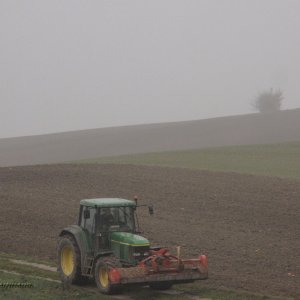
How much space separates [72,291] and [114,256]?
121 cm

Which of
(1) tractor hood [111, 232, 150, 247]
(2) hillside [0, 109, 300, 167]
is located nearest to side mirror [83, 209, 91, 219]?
(1) tractor hood [111, 232, 150, 247]

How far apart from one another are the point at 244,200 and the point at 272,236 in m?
6.09

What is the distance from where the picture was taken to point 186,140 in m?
60.5

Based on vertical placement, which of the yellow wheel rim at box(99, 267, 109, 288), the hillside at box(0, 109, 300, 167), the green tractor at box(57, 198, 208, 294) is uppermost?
the hillside at box(0, 109, 300, 167)

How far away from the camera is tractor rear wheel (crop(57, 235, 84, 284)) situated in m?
14.9

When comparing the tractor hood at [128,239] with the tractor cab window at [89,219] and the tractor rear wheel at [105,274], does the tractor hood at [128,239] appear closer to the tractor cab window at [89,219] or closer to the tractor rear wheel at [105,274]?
the tractor rear wheel at [105,274]

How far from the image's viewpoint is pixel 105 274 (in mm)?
14008

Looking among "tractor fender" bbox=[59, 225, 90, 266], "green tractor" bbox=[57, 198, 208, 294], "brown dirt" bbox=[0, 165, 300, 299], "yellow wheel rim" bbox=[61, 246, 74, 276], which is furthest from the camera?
"brown dirt" bbox=[0, 165, 300, 299]

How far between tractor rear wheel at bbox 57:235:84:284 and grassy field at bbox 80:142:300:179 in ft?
66.9

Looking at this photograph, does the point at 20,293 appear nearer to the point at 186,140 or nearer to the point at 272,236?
the point at 272,236

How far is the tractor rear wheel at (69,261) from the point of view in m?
14.9

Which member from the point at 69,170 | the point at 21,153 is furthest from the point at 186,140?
the point at 69,170

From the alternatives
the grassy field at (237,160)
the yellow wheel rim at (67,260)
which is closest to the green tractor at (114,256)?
the yellow wheel rim at (67,260)

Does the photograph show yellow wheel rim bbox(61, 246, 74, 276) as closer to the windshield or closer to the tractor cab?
the tractor cab
